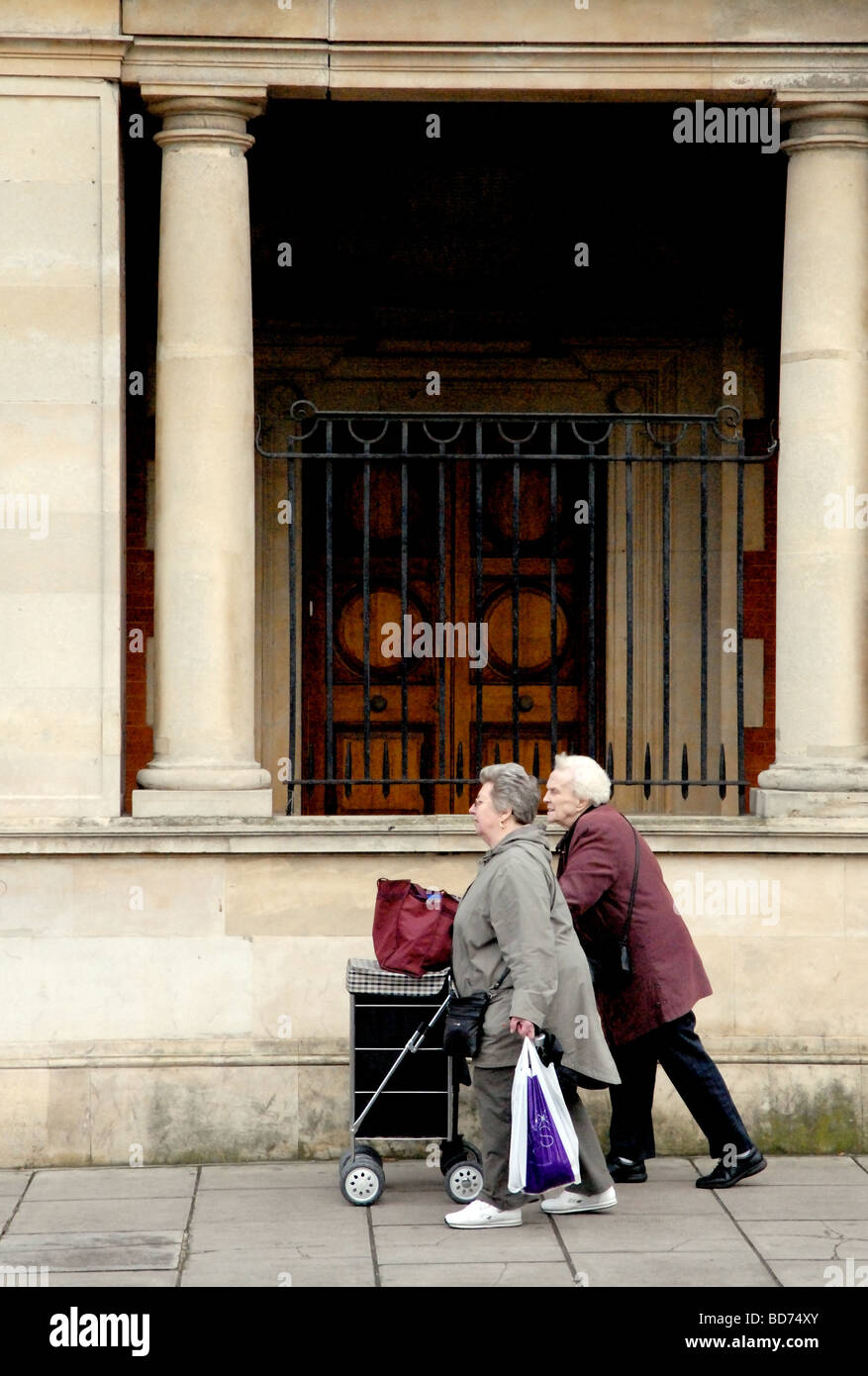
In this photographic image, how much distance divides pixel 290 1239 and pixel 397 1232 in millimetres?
367

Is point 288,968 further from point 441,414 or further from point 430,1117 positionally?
point 441,414

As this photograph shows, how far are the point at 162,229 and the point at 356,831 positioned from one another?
2.62m

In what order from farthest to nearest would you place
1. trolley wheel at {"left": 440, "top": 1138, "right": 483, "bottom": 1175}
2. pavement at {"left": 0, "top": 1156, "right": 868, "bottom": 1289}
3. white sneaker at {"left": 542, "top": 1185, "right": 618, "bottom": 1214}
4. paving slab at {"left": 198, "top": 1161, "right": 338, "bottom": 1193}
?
1. paving slab at {"left": 198, "top": 1161, "right": 338, "bottom": 1193}
2. trolley wheel at {"left": 440, "top": 1138, "right": 483, "bottom": 1175}
3. white sneaker at {"left": 542, "top": 1185, "right": 618, "bottom": 1214}
4. pavement at {"left": 0, "top": 1156, "right": 868, "bottom": 1289}

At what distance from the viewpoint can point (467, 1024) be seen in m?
6.25

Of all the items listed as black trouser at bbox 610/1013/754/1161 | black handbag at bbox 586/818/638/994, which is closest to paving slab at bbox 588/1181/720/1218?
black trouser at bbox 610/1013/754/1161

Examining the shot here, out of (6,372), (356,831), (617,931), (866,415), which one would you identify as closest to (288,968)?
(356,831)

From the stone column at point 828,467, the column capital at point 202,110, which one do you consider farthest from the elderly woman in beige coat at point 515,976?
the column capital at point 202,110

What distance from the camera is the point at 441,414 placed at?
25.5 feet

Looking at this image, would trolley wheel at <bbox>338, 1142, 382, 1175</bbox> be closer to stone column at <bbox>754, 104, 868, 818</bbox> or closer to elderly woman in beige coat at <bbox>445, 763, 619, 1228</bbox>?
elderly woman in beige coat at <bbox>445, 763, 619, 1228</bbox>

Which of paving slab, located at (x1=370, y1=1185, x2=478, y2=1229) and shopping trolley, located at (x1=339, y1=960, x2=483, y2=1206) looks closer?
paving slab, located at (x1=370, y1=1185, x2=478, y2=1229)

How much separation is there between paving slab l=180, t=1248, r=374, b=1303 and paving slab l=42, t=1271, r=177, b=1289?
6 centimetres

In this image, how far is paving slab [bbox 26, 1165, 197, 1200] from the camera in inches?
270

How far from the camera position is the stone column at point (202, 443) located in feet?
24.7

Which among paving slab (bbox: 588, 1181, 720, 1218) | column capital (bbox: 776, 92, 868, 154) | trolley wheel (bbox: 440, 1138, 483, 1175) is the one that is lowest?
paving slab (bbox: 588, 1181, 720, 1218)
